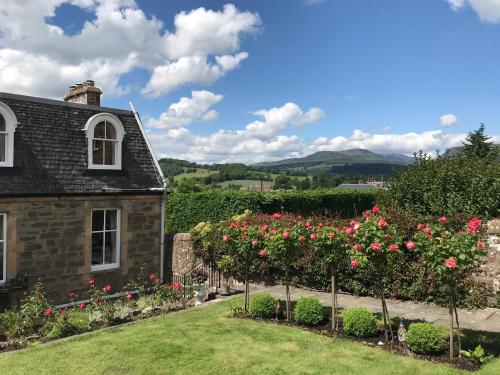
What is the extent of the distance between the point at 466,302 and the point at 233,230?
660 centimetres

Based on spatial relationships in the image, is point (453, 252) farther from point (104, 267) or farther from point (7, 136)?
point (7, 136)

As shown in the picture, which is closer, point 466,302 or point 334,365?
point 334,365

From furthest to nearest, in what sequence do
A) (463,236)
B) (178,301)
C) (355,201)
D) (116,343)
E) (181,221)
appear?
(355,201) < (181,221) < (178,301) < (116,343) < (463,236)

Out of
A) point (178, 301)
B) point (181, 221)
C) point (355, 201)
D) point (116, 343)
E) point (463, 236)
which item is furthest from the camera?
point (355, 201)

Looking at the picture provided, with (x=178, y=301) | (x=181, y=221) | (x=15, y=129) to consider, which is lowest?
(x=178, y=301)

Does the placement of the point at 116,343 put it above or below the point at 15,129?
below

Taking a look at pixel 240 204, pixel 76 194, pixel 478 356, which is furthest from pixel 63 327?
pixel 240 204

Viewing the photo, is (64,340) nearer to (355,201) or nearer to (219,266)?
(219,266)

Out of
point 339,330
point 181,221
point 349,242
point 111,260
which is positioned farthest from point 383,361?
point 181,221

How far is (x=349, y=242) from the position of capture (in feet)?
29.8

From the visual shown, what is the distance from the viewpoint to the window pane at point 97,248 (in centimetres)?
1511

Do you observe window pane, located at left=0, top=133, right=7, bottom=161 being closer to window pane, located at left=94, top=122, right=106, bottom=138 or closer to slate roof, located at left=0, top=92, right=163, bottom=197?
slate roof, located at left=0, top=92, right=163, bottom=197

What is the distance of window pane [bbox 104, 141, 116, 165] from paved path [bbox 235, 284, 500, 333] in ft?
25.5

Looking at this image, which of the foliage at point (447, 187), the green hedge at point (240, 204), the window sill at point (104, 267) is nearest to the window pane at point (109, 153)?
the window sill at point (104, 267)
